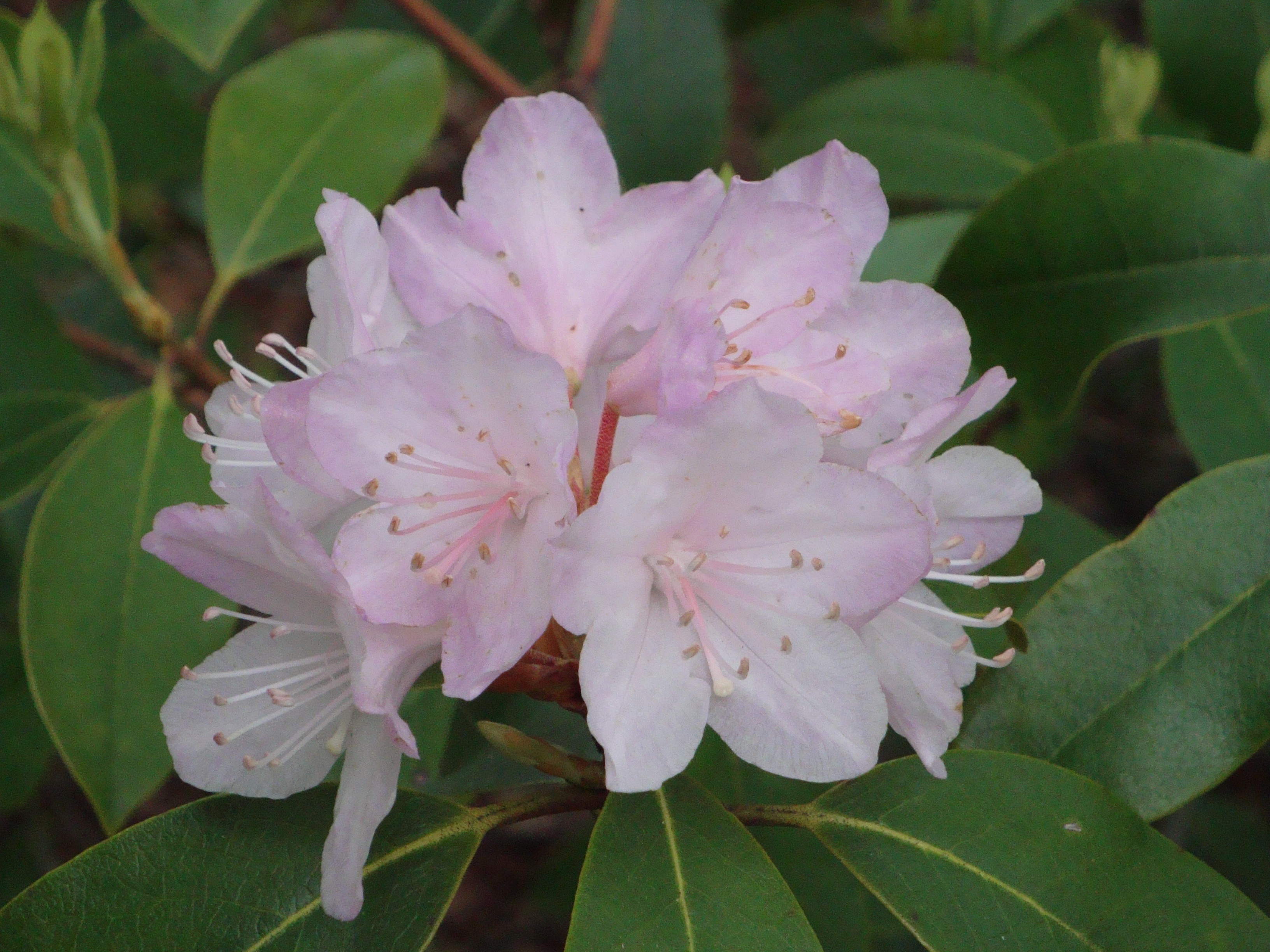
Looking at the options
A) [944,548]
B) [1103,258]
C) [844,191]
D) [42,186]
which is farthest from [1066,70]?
[42,186]

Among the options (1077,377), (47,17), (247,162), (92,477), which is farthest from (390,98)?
(1077,377)

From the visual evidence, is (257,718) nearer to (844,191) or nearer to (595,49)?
(844,191)

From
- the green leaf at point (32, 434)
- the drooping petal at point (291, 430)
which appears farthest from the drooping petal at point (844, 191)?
the green leaf at point (32, 434)

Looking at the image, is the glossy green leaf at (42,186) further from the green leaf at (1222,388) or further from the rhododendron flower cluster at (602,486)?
the green leaf at (1222,388)

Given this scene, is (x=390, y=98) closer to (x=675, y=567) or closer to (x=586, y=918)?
(x=675, y=567)

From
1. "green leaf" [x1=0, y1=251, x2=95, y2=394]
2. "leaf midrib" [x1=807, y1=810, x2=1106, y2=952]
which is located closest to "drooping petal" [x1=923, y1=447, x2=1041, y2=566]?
"leaf midrib" [x1=807, y1=810, x2=1106, y2=952]

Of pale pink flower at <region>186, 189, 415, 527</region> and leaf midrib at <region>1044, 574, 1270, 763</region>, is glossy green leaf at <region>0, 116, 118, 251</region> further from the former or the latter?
leaf midrib at <region>1044, 574, 1270, 763</region>
